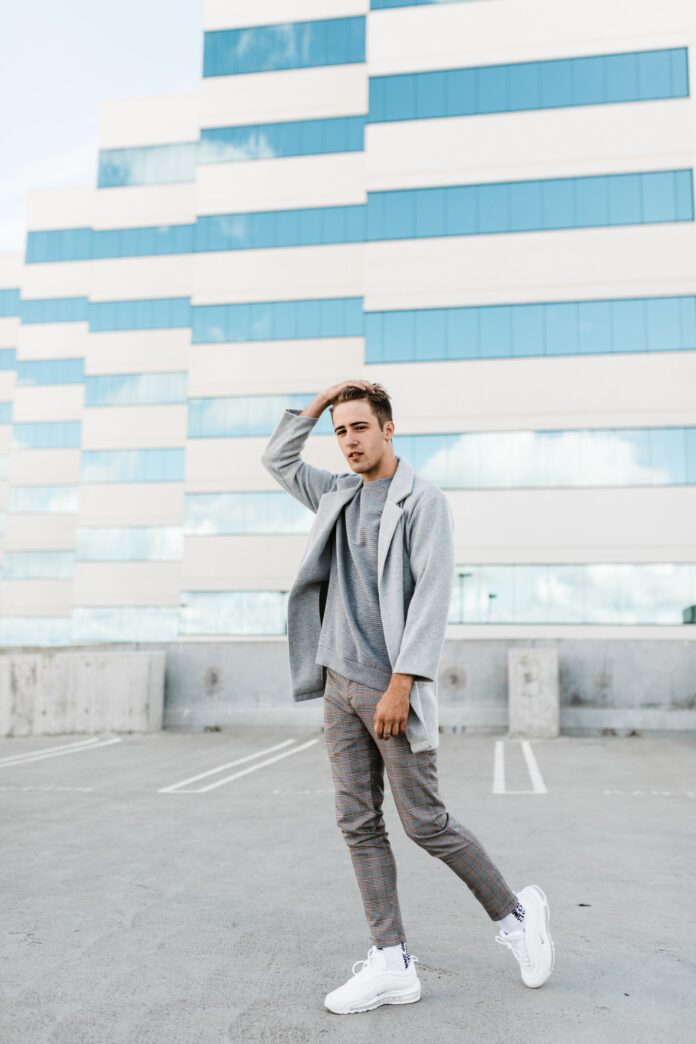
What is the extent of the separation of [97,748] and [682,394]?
23.2 metres

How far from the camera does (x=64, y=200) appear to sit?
54.0m

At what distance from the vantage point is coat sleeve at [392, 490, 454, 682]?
3189 millimetres

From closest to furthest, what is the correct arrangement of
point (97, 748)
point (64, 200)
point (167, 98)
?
point (97, 748), point (167, 98), point (64, 200)

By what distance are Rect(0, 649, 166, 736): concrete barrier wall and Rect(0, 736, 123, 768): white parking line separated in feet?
2.15

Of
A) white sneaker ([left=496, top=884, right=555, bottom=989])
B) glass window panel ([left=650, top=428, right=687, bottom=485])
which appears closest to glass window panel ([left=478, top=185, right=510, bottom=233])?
glass window panel ([left=650, top=428, right=687, bottom=485])

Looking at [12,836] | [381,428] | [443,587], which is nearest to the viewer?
[443,587]

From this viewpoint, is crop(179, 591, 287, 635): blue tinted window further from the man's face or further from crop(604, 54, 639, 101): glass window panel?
the man's face

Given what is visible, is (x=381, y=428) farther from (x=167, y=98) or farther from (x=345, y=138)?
(x=167, y=98)

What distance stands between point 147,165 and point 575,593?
103 feet

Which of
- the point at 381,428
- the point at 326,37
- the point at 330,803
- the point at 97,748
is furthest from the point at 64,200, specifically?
the point at 381,428

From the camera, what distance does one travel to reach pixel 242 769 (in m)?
11.2

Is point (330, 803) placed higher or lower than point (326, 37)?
lower

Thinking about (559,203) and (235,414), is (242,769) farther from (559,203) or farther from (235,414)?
(235,414)

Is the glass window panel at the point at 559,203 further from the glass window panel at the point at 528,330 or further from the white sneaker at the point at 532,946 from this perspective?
the white sneaker at the point at 532,946
